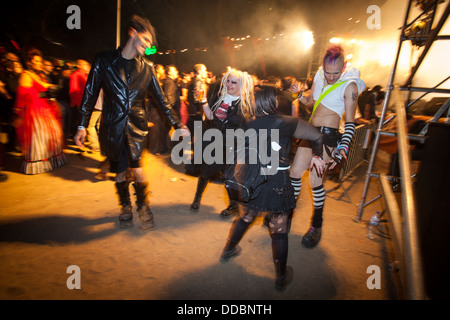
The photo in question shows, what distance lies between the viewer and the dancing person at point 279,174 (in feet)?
6.52

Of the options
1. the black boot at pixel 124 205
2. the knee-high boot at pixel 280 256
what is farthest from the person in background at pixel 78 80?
the knee-high boot at pixel 280 256

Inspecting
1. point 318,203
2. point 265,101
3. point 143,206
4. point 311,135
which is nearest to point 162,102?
point 143,206

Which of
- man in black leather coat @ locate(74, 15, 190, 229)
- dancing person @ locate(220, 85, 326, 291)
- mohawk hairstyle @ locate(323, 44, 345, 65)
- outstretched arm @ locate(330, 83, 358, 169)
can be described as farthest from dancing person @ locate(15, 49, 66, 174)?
outstretched arm @ locate(330, 83, 358, 169)

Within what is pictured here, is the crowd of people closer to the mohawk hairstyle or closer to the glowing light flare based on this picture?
the mohawk hairstyle

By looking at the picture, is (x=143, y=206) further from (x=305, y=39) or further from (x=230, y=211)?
(x=305, y=39)

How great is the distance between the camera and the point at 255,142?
205cm

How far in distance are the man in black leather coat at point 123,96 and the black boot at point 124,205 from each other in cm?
15

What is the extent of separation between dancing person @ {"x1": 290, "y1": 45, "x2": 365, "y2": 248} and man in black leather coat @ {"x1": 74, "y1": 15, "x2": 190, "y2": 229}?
6.85 feet

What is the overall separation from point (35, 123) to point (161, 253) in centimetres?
401

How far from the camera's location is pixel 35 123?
4.59 m

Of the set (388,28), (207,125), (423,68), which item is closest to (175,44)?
(388,28)

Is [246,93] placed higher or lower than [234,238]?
higher

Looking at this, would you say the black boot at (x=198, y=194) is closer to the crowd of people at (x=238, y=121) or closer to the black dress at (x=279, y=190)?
the crowd of people at (x=238, y=121)

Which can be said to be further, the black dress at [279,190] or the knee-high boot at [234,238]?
the knee-high boot at [234,238]
